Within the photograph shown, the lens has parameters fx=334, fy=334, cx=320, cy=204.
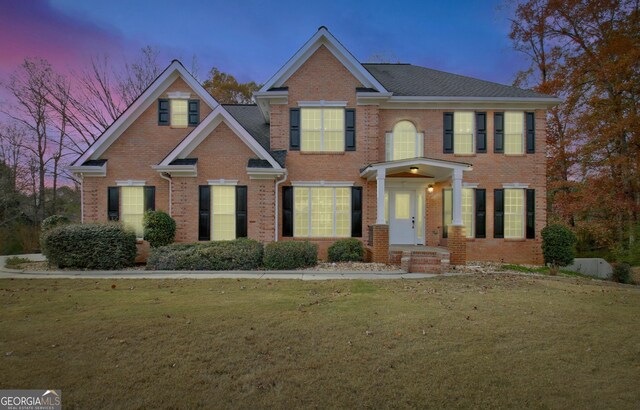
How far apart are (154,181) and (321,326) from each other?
1201 cm

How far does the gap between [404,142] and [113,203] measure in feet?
42.4

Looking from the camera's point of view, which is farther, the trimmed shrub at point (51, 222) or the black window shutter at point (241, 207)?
the black window shutter at point (241, 207)

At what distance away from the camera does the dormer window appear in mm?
14977

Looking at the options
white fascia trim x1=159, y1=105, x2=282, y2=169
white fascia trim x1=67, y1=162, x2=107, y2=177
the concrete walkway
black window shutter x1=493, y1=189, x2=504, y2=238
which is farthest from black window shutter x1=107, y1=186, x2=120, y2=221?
black window shutter x1=493, y1=189, x2=504, y2=238

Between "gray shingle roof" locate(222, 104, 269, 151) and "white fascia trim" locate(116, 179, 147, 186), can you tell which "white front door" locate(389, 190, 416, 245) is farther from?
"white fascia trim" locate(116, 179, 147, 186)

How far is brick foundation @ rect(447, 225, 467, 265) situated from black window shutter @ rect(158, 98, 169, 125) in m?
13.0

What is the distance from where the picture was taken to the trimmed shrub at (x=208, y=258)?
11453mm

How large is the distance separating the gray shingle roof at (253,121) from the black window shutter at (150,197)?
4.86 meters

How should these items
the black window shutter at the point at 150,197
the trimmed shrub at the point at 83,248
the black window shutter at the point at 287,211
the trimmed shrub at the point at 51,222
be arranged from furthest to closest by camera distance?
the black window shutter at the point at 150,197
the black window shutter at the point at 287,211
the trimmed shrub at the point at 51,222
the trimmed shrub at the point at 83,248

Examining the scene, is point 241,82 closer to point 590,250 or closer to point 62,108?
point 62,108

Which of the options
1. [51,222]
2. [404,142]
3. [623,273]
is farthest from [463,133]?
[51,222]

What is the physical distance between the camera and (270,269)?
1155 cm

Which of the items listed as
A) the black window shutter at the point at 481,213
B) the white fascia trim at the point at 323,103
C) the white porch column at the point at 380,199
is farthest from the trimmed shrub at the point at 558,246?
the white fascia trim at the point at 323,103

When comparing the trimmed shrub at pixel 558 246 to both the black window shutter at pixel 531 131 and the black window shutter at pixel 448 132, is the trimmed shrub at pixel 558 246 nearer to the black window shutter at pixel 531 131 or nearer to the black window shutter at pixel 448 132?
the black window shutter at pixel 531 131
